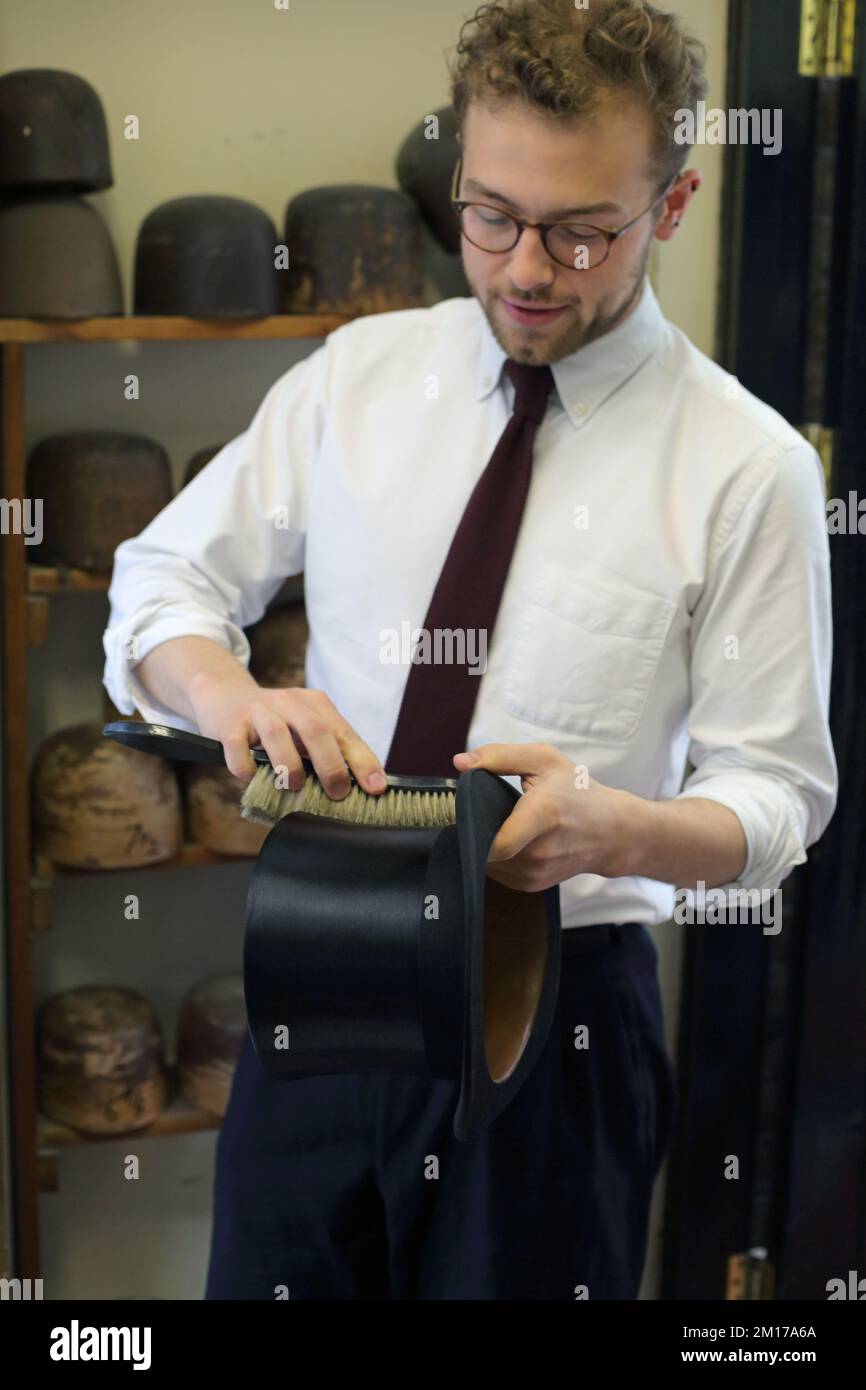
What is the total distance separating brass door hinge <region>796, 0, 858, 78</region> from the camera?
213 cm

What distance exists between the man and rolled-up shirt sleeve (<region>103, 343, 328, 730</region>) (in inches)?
0.4

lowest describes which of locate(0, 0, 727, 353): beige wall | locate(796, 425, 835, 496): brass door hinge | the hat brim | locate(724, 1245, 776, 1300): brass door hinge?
locate(724, 1245, 776, 1300): brass door hinge

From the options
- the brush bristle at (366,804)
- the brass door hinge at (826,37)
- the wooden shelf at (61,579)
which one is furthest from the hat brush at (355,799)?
the brass door hinge at (826,37)

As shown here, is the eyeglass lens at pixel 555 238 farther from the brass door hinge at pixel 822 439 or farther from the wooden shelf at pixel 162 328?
the brass door hinge at pixel 822 439

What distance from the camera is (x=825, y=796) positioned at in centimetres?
156

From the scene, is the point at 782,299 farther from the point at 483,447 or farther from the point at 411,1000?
the point at 411,1000

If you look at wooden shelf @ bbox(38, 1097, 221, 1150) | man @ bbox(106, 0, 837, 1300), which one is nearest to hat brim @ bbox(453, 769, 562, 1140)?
man @ bbox(106, 0, 837, 1300)

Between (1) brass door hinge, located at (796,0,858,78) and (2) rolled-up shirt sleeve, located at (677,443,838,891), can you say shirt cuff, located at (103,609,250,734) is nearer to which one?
(2) rolled-up shirt sleeve, located at (677,443,838,891)

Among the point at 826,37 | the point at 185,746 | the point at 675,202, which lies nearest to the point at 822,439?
the point at 826,37

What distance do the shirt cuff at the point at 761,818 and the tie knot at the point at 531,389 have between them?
1.38 ft

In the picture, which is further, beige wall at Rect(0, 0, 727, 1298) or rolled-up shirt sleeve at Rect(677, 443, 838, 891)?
beige wall at Rect(0, 0, 727, 1298)

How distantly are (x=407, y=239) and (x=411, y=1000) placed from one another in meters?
1.23

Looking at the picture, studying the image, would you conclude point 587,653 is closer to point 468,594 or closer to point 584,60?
point 468,594
